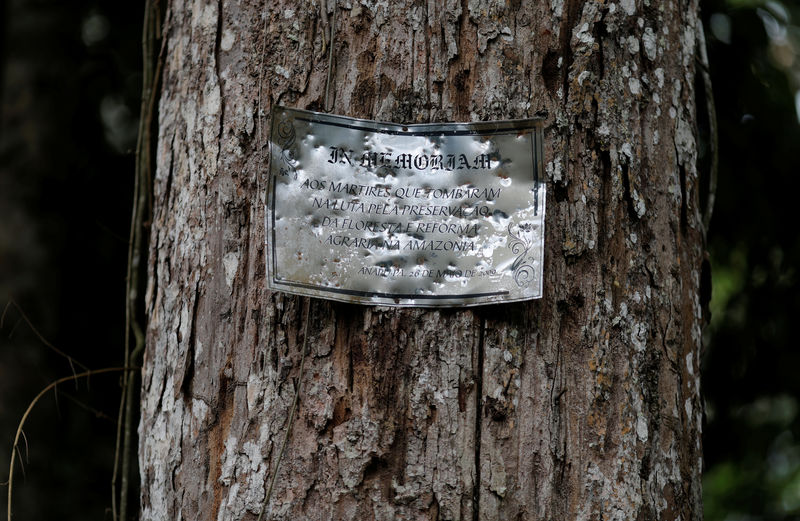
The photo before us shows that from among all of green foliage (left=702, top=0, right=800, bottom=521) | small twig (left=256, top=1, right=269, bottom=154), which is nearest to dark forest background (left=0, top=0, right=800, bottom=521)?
green foliage (left=702, top=0, right=800, bottom=521)

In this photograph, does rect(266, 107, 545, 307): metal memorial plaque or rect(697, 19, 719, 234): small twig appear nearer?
rect(266, 107, 545, 307): metal memorial plaque

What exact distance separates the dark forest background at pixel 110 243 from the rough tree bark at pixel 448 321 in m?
0.88

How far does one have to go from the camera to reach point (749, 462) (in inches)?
88.1

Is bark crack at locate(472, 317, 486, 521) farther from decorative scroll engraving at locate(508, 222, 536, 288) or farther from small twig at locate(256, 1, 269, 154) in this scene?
small twig at locate(256, 1, 269, 154)

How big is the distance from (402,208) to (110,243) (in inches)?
76.0

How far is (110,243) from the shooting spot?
266 centimetres

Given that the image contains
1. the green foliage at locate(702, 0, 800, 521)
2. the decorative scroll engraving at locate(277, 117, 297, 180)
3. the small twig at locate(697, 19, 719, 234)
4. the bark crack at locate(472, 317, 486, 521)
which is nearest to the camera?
the bark crack at locate(472, 317, 486, 521)

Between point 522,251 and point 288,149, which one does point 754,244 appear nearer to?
point 522,251

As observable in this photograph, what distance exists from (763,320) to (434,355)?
168 cm

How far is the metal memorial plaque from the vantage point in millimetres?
1076

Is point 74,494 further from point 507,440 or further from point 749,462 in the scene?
point 749,462

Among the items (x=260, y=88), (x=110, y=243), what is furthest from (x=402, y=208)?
(x=110, y=243)

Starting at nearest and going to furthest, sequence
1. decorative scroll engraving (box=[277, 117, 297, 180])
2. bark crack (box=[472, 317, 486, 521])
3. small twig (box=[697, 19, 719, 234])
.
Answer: bark crack (box=[472, 317, 486, 521]) < decorative scroll engraving (box=[277, 117, 297, 180]) < small twig (box=[697, 19, 719, 234])

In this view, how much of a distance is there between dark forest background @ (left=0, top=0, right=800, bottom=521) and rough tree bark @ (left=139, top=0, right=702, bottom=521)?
88 cm
